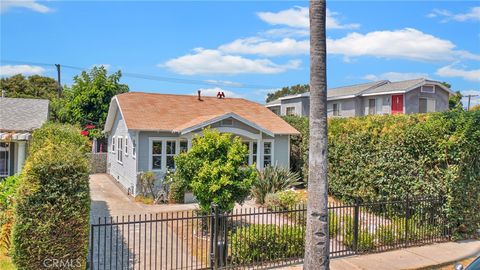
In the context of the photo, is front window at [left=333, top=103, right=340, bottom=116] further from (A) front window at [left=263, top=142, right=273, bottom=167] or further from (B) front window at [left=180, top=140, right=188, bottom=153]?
(B) front window at [left=180, top=140, right=188, bottom=153]

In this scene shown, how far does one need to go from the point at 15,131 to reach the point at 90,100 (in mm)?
13380

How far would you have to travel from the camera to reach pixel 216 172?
400 inches

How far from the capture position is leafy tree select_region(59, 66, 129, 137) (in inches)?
1205

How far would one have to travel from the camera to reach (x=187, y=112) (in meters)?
20.2

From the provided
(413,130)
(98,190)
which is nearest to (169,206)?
(98,190)

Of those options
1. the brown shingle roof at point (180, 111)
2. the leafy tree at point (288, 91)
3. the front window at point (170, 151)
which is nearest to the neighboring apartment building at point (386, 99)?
the brown shingle roof at point (180, 111)

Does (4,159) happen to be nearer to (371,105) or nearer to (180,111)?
(180,111)

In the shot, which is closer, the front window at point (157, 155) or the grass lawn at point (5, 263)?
the grass lawn at point (5, 263)

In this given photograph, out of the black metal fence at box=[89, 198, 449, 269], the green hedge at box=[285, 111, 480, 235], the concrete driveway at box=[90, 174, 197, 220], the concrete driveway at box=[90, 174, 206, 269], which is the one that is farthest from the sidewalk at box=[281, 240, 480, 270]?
the concrete driveway at box=[90, 174, 197, 220]

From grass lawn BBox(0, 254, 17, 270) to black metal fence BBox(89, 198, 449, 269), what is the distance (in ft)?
5.04

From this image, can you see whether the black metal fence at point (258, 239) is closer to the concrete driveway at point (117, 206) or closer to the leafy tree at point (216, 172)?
the leafy tree at point (216, 172)

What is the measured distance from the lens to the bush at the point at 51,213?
20.8 feet

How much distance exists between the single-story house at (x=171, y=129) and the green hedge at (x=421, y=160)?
18.4 feet

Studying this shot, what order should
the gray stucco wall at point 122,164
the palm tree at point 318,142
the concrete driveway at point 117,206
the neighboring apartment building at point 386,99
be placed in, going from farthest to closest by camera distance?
1. the neighboring apartment building at point 386,99
2. the gray stucco wall at point 122,164
3. the concrete driveway at point 117,206
4. the palm tree at point 318,142
